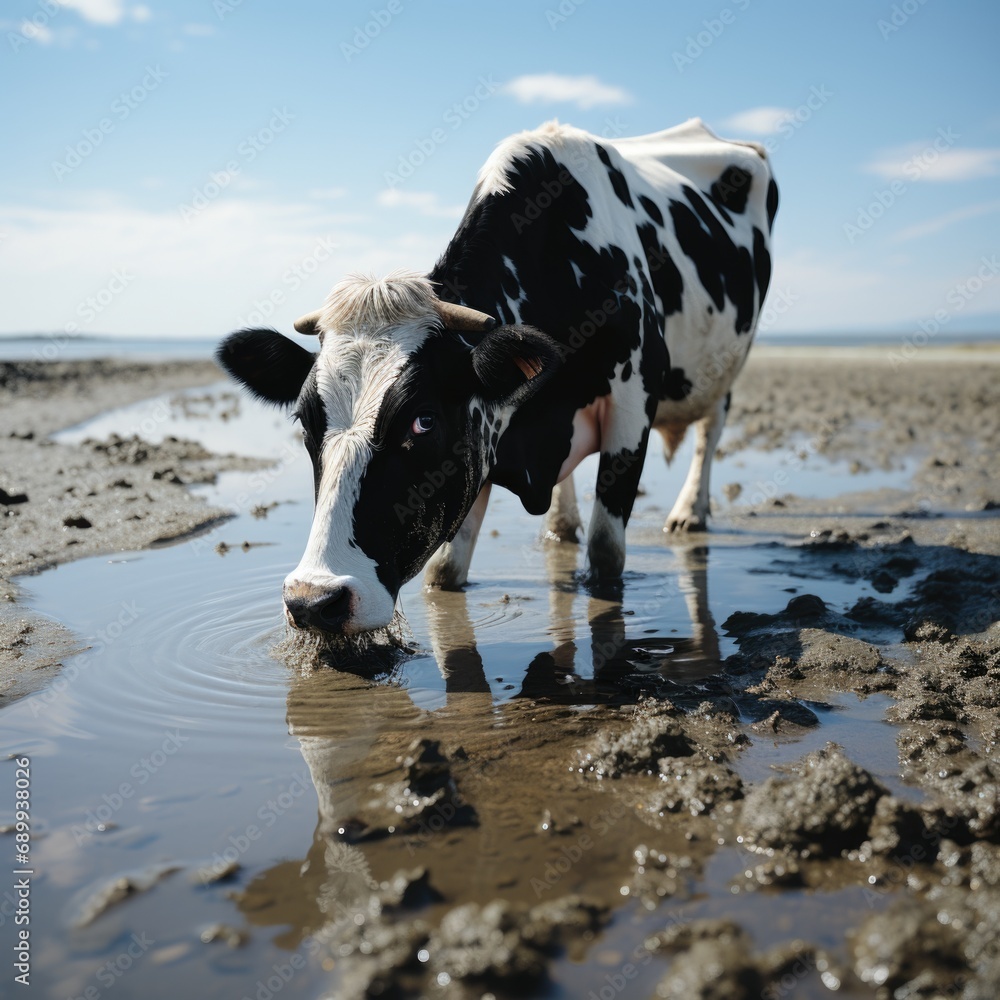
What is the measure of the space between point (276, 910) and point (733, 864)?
113 cm

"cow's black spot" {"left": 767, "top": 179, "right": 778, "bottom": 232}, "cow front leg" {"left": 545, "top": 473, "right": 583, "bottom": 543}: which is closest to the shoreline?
"cow front leg" {"left": 545, "top": 473, "right": 583, "bottom": 543}

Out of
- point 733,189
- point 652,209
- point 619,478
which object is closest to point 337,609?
point 619,478

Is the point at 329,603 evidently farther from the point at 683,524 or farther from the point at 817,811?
the point at 683,524

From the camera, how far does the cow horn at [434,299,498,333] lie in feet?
12.9

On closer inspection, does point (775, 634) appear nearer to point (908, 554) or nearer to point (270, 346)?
point (908, 554)

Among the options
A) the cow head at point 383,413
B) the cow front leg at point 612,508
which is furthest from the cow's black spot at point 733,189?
the cow head at point 383,413

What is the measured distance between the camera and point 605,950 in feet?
6.72

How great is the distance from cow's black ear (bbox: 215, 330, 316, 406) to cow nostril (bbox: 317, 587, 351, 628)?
1.25 meters

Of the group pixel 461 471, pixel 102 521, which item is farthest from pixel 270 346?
pixel 102 521

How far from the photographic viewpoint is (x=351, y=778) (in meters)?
2.92

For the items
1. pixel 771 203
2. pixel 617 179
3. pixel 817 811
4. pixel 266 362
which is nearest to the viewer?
pixel 817 811

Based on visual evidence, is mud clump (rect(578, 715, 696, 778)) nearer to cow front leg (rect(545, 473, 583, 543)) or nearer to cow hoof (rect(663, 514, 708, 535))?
cow front leg (rect(545, 473, 583, 543))

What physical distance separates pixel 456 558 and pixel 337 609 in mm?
2124
